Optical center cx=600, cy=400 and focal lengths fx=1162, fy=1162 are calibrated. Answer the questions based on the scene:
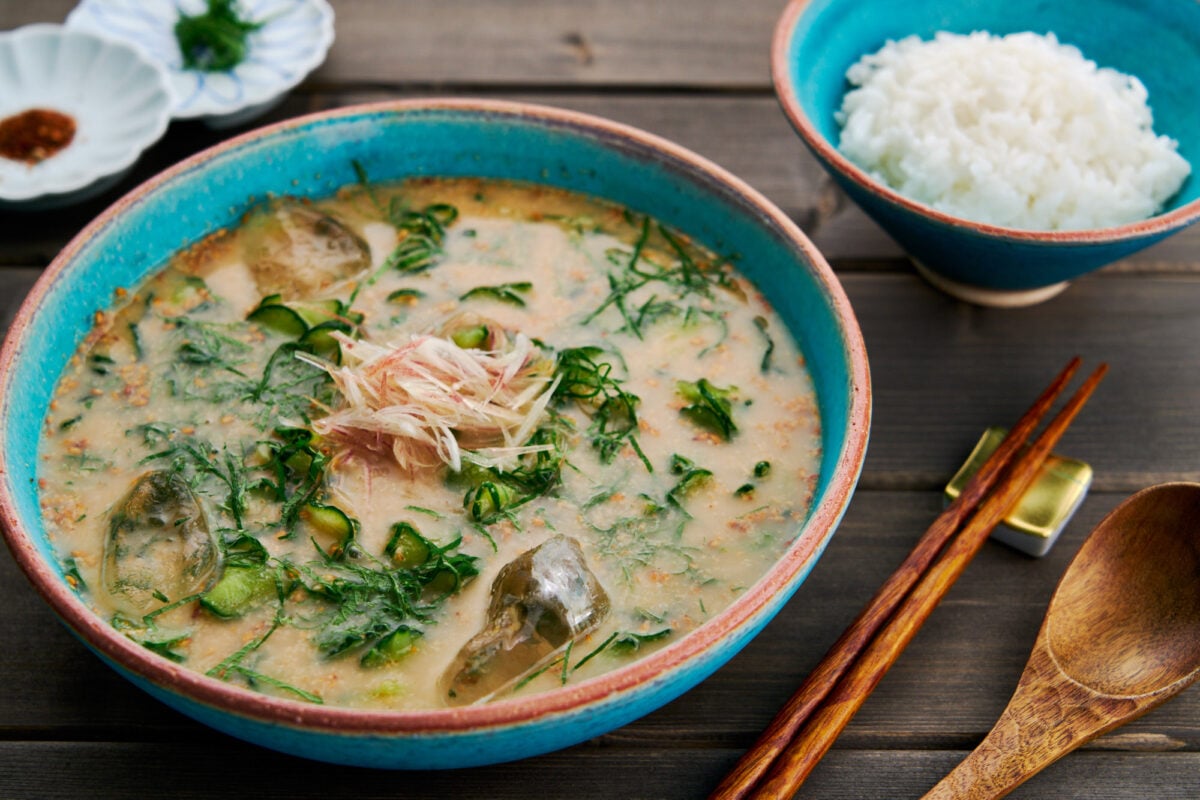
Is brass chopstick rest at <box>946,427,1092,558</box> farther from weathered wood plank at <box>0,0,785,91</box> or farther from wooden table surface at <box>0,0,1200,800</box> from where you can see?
weathered wood plank at <box>0,0,785,91</box>

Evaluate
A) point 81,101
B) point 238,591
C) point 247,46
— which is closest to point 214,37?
point 247,46

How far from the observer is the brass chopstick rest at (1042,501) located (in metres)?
1.82

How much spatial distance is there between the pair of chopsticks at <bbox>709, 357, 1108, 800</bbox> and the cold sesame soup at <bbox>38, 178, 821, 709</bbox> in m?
0.18

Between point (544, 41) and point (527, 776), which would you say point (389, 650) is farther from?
point (544, 41)

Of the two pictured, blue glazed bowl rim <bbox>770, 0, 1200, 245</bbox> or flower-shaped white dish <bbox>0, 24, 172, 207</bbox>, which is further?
flower-shaped white dish <bbox>0, 24, 172, 207</bbox>

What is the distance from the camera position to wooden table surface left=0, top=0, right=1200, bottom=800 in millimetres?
1596

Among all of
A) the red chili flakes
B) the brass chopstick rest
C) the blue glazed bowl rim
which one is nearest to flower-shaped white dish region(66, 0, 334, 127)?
the red chili flakes

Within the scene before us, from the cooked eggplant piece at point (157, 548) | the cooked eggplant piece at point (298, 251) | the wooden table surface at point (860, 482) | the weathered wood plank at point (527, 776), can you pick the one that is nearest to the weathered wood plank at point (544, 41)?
the wooden table surface at point (860, 482)

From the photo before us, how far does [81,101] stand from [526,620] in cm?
180

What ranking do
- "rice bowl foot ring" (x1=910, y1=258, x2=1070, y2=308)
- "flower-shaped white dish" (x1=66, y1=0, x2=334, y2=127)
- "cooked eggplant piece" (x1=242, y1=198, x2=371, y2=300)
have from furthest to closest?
"flower-shaped white dish" (x1=66, y1=0, x2=334, y2=127), "rice bowl foot ring" (x1=910, y1=258, x2=1070, y2=308), "cooked eggplant piece" (x1=242, y1=198, x2=371, y2=300)

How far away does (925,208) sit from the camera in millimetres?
1926

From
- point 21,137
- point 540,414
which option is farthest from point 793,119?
point 21,137

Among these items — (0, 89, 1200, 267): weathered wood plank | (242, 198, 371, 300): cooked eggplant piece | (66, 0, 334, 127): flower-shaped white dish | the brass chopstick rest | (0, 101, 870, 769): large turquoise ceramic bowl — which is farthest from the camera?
(66, 0, 334, 127): flower-shaped white dish

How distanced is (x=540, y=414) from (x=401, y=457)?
0.70 ft
